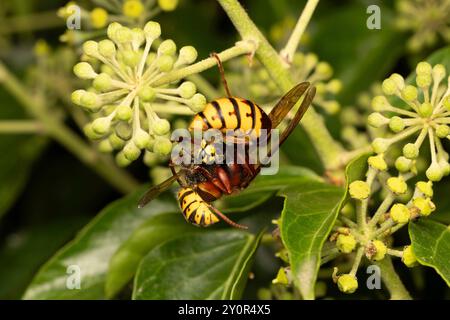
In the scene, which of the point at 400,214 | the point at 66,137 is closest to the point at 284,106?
the point at 400,214

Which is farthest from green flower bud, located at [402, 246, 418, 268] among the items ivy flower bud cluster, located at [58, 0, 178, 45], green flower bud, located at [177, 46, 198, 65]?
ivy flower bud cluster, located at [58, 0, 178, 45]

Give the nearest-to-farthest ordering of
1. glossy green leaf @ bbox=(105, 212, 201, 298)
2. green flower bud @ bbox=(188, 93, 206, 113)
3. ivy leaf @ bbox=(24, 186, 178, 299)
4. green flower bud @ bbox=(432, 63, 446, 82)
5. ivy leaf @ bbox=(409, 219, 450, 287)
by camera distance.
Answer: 1. ivy leaf @ bbox=(409, 219, 450, 287)
2. green flower bud @ bbox=(188, 93, 206, 113)
3. green flower bud @ bbox=(432, 63, 446, 82)
4. glossy green leaf @ bbox=(105, 212, 201, 298)
5. ivy leaf @ bbox=(24, 186, 178, 299)

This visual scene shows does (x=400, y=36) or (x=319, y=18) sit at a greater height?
(x=319, y=18)

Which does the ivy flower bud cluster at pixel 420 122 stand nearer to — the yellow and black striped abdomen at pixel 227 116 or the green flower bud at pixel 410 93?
the green flower bud at pixel 410 93

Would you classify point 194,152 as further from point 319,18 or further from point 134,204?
point 319,18

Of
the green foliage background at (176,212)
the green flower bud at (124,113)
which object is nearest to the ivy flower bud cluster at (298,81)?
the green foliage background at (176,212)

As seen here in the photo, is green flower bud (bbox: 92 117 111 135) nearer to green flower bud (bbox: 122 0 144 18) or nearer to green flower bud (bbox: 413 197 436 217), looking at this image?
green flower bud (bbox: 122 0 144 18)
